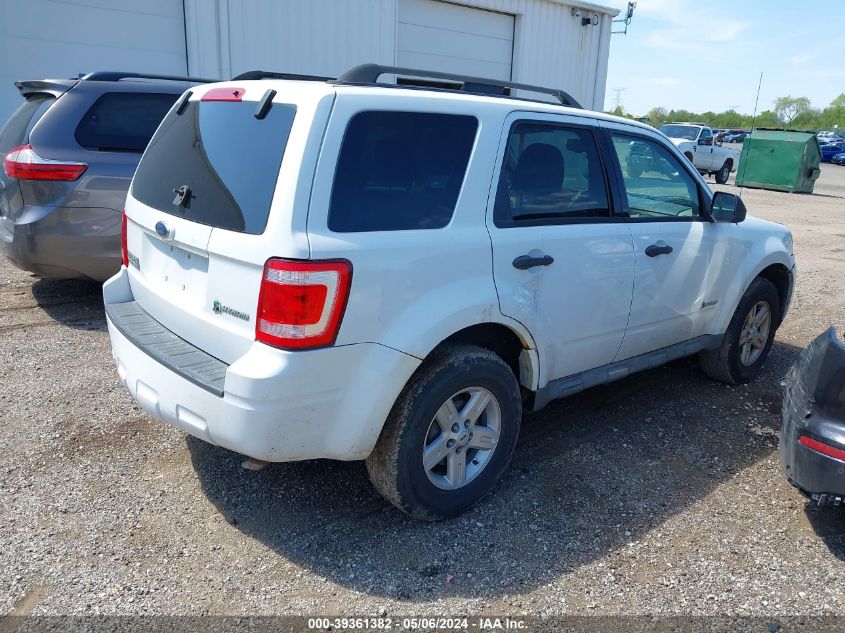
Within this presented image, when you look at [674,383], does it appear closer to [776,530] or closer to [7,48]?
[776,530]

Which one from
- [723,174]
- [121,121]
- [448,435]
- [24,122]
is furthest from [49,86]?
[723,174]

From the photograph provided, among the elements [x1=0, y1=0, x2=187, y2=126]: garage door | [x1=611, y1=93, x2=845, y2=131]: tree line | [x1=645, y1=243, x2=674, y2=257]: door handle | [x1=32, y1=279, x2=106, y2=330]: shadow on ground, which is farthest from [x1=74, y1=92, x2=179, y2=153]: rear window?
[x1=611, y1=93, x2=845, y2=131]: tree line

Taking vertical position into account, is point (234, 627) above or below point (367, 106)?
below

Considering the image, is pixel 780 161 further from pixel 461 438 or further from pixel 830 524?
pixel 461 438

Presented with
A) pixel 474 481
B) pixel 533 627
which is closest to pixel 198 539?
pixel 474 481

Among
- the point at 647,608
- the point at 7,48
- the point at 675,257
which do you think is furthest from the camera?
the point at 7,48

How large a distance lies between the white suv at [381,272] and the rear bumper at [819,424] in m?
0.99

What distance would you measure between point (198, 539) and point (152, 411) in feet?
1.91

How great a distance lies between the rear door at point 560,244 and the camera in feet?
10.2

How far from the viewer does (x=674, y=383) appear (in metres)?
4.91

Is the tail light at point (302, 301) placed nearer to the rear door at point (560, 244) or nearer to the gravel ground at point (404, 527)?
the rear door at point (560, 244)

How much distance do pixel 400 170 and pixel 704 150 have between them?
23.5 metres

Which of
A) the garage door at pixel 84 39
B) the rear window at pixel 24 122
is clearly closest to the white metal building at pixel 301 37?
the garage door at pixel 84 39

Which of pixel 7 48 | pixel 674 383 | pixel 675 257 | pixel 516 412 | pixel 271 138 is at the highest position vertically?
pixel 7 48
